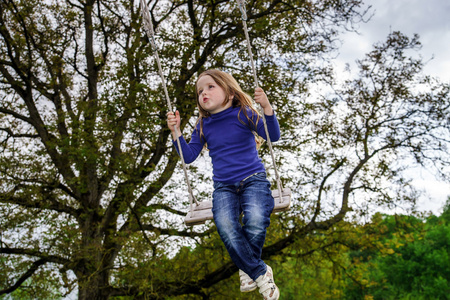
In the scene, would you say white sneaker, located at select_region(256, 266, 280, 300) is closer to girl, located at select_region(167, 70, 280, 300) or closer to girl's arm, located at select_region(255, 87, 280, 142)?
girl, located at select_region(167, 70, 280, 300)

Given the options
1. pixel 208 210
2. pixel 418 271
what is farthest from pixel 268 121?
pixel 418 271

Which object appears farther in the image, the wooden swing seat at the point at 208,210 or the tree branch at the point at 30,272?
the tree branch at the point at 30,272

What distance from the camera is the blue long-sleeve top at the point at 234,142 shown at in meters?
3.57

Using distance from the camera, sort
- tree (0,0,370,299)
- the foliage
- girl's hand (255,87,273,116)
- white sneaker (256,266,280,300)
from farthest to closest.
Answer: the foliage < tree (0,0,370,299) < girl's hand (255,87,273,116) < white sneaker (256,266,280,300)

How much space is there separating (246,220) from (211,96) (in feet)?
3.38

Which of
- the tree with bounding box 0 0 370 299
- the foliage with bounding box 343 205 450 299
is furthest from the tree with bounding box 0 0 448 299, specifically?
the foliage with bounding box 343 205 450 299

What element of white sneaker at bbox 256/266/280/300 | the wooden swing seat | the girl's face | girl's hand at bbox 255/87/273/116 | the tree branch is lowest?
white sneaker at bbox 256/266/280/300

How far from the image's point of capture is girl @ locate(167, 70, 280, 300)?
10.8 ft

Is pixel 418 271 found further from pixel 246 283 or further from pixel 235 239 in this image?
pixel 235 239

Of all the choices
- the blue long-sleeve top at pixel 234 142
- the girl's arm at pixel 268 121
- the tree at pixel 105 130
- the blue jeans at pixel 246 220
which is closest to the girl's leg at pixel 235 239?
the blue jeans at pixel 246 220

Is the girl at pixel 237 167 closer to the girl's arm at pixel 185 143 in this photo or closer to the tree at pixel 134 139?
the girl's arm at pixel 185 143

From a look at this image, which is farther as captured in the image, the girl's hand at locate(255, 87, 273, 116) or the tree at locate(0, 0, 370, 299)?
the tree at locate(0, 0, 370, 299)

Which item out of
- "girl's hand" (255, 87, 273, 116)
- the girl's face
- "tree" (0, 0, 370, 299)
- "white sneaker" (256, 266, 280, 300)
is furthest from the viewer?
"tree" (0, 0, 370, 299)

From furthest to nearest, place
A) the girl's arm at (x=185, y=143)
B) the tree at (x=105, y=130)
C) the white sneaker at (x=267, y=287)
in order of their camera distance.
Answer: the tree at (x=105, y=130) → the girl's arm at (x=185, y=143) → the white sneaker at (x=267, y=287)
